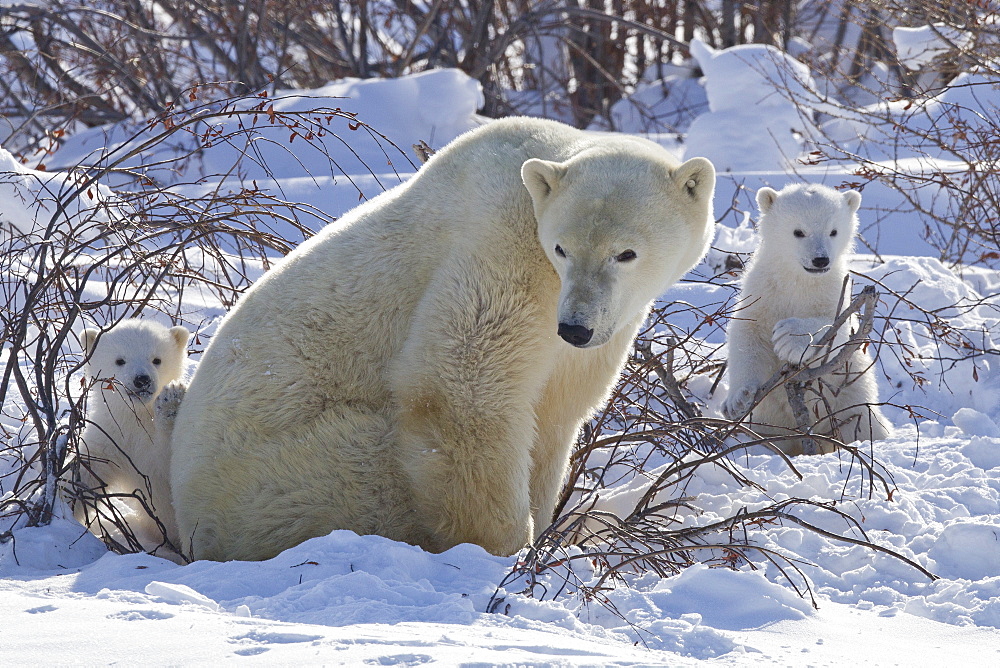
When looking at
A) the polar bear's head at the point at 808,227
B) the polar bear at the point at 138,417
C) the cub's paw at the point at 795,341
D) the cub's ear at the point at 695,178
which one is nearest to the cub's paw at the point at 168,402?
the polar bear at the point at 138,417

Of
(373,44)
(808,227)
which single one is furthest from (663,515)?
(373,44)

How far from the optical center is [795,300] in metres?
4.93

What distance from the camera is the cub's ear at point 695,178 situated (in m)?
2.98

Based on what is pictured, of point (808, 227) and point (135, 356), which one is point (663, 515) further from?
point (135, 356)

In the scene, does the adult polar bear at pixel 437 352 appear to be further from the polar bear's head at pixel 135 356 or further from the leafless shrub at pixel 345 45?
the leafless shrub at pixel 345 45

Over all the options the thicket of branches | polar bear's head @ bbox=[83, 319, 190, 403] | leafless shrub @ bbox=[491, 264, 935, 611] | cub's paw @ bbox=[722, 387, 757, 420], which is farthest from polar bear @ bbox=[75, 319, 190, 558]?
the thicket of branches

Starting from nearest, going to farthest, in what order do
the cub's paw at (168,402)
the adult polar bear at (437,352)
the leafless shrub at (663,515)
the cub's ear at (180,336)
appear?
the leafless shrub at (663,515) < the adult polar bear at (437,352) < the cub's paw at (168,402) < the cub's ear at (180,336)

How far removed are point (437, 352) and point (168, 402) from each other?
1.34 meters

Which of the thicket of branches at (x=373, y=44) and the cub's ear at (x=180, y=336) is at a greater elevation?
the thicket of branches at (x=373, y=44)

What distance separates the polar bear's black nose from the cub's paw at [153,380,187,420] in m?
1.78

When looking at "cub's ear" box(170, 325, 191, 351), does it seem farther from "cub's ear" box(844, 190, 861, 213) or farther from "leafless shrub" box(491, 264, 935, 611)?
"cub's ear" box(844, 190, 861, 213)

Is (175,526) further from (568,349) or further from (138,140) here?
(138,140)

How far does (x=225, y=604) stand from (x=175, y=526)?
1600 mm

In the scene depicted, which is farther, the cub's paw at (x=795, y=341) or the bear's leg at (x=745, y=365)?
the bear's leg at (x=745, y=365)
